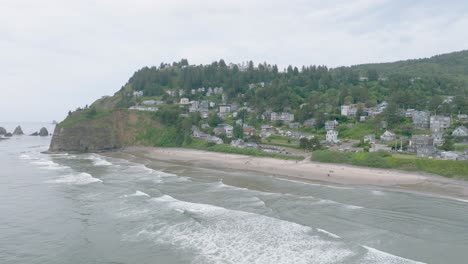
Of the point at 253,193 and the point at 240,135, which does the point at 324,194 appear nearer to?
the point at 253,193

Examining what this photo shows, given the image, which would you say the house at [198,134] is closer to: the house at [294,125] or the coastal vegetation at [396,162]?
the house at [294,125]

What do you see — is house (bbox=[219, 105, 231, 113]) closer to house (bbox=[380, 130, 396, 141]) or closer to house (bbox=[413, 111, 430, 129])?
house (bbox=[380, 130, 396, 141])

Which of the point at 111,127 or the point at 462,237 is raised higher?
the point at 111,127

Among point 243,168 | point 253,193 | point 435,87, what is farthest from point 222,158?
point 435,87

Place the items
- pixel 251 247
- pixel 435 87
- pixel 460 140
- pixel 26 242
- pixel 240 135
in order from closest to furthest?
1. pixel 251 247
2. pixel 26 242
3. pixel 460 140
4. pixel 240 135
5. pixel 435 87

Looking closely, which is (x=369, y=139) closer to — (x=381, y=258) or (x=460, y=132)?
(x=460, y=132)

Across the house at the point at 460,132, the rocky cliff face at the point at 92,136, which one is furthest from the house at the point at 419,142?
the rocky cliff face at the point at 92,136

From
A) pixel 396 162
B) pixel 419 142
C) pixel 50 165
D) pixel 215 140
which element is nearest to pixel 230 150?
pixel 215 140

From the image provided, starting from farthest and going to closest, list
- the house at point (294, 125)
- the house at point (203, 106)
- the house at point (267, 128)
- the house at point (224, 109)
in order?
the house at point (203, 106), the house at point (224, 109), the house at point (294, 125), the house at point (267, 128)
